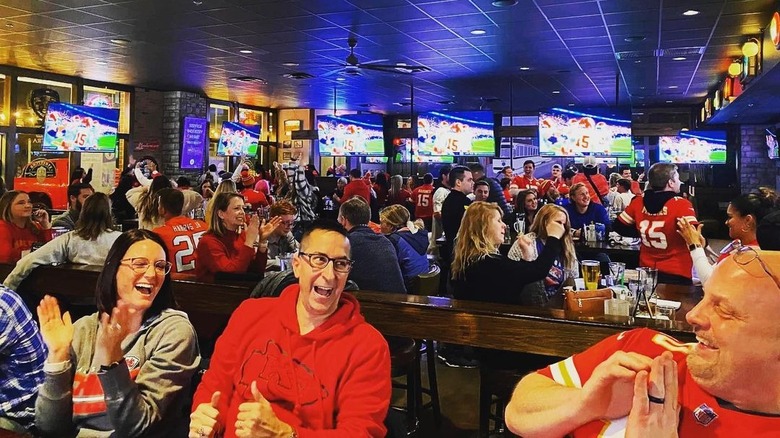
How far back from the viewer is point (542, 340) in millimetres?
2760

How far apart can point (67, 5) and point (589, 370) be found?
6.40m

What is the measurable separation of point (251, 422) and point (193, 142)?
11944 mm

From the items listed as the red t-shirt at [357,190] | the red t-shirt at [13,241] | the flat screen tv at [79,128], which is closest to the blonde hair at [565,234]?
the red t-shirt at [13,241]

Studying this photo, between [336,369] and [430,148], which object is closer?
[336,369]

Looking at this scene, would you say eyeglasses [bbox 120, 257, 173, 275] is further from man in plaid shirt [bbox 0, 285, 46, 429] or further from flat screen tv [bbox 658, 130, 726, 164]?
flat screen tv [bbox 658, 130, 726, 164]

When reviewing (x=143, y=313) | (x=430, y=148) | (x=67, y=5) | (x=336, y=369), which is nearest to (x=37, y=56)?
(x=67, y=5)

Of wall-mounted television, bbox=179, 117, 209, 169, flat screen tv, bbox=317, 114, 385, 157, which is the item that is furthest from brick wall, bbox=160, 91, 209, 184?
flat screen tv, bbox=317, 114, 385, 157

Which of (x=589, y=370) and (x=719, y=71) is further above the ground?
(x=719, y=71)

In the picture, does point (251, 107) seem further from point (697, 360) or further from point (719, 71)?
point (697, 360)

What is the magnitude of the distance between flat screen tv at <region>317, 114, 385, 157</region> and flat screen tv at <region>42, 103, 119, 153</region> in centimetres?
381

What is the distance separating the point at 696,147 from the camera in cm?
1423

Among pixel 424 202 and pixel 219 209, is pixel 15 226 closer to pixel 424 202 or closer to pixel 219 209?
pixel 219 209

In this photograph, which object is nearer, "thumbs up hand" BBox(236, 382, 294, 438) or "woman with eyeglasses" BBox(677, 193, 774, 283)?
"thumbs up hand" BBox(236, 382, 294, 438)

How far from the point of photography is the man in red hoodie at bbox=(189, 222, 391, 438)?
1891 mm
